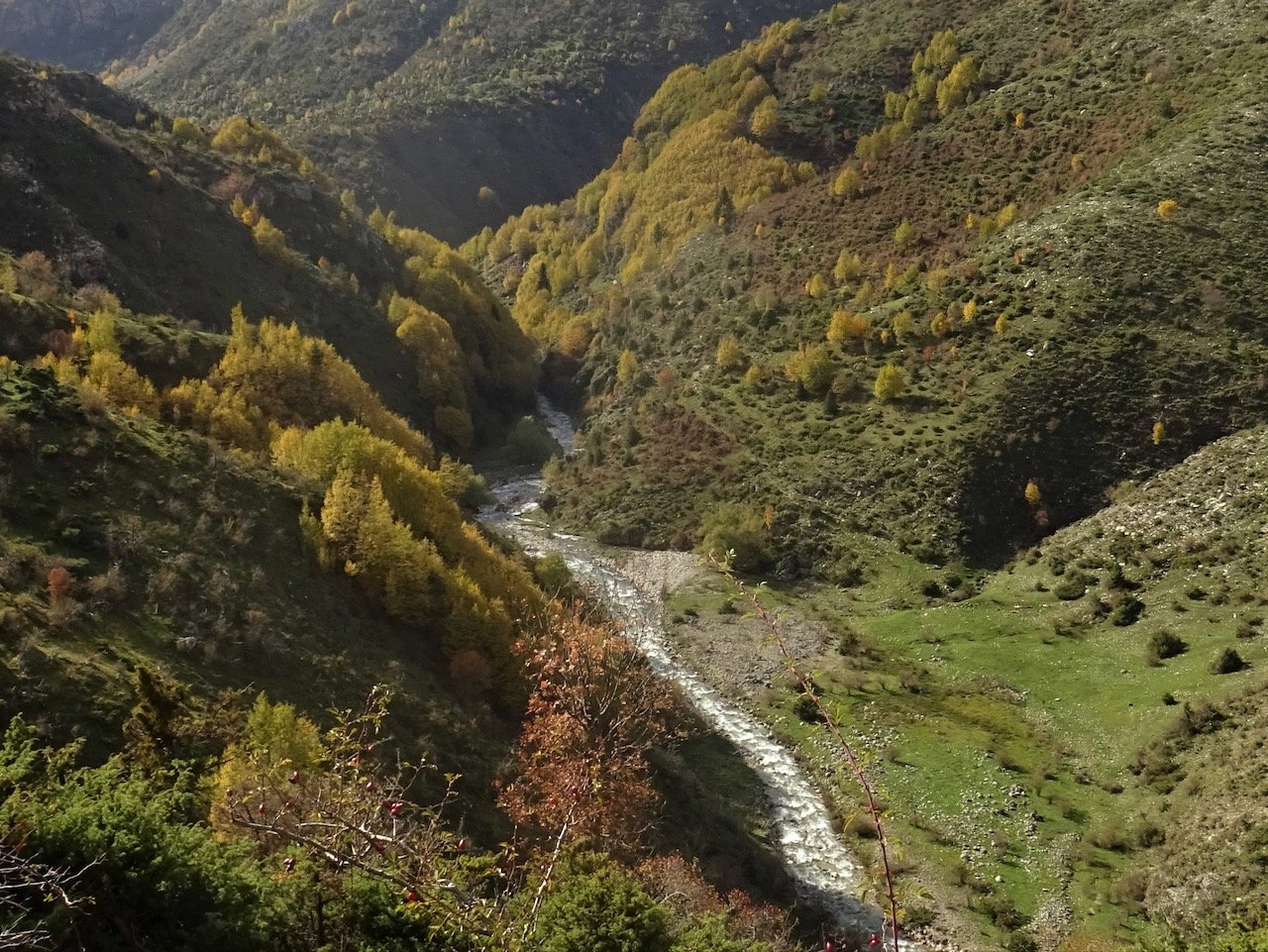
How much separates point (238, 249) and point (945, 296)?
66.9 meters

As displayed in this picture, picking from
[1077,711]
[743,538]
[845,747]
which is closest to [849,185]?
[743,538]

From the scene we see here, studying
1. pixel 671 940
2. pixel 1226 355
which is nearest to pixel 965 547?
pixel 1226 355

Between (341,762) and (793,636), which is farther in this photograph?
(793,636)

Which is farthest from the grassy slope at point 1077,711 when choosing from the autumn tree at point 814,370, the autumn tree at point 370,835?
the autumn tree at point 370,835

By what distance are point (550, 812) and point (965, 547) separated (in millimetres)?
50205

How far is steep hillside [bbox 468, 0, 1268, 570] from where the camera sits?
211ft

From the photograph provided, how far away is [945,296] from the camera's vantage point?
259 feet

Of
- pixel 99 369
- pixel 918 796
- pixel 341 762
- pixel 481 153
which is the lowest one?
pixel 918 796

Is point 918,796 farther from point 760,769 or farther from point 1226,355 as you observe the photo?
point 1226,355

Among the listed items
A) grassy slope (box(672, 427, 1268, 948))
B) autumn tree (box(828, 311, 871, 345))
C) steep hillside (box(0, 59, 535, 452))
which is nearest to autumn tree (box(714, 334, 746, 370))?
autumn tree (box(828, 311, 871, 345))

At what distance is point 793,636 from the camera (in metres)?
55.1

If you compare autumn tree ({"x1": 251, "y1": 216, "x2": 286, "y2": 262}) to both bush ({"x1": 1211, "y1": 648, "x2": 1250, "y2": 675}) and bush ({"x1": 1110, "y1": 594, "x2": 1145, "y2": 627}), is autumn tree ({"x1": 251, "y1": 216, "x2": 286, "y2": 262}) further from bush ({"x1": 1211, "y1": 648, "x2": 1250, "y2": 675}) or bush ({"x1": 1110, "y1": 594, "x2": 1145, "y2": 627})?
bush ({"x1": 1211, "y1": 648, "x2": 1250, "y2": 675})

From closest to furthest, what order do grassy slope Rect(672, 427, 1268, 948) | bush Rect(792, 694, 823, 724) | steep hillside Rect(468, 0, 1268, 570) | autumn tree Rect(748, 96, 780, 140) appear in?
grassy slope Rect(672, 427, 1268, 948) < bush Rect(792, 694, 823, 724) < steep hillside Rect(468, 0, 1268, 570) < autumn tree Rect(748, 96, 780, 140)

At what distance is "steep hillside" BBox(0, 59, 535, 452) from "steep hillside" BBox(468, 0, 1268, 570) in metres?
15.5
